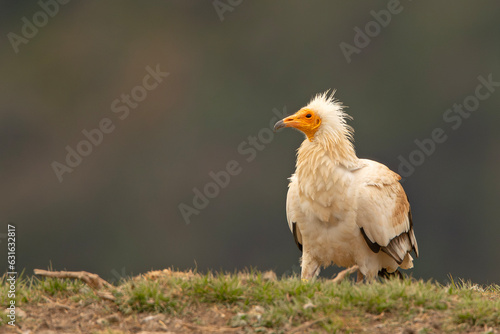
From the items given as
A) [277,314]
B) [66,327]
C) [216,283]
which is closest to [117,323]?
Answer: [66,327]

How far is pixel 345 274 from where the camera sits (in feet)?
24.6

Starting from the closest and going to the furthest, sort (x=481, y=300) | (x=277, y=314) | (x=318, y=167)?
(x=277, y=314), (x=481, y=300), (x=318, y=167)

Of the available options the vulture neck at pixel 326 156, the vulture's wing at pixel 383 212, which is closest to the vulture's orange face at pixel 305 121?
the vulture neck at pixel 326 156

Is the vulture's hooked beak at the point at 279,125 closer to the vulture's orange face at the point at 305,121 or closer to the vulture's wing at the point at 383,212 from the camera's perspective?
the vulture's orange face at the point at 305,121

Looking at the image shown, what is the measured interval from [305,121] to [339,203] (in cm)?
124

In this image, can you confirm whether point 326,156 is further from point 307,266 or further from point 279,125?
point 307,266

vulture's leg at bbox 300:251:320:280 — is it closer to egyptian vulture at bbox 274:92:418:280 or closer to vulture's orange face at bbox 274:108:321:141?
egyptian vulture at bbox 274:92:418:280

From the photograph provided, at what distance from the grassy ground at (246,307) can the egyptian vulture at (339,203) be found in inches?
67.1

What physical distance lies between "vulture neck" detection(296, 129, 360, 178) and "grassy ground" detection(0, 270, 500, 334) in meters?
2.12

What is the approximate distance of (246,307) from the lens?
6742 millimetres

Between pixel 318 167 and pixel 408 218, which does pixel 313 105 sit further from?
pixel 408 218

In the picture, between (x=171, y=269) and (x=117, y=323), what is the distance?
132 cm

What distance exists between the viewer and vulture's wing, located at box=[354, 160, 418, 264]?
8.90m

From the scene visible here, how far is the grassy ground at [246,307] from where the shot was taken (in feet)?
21.0
